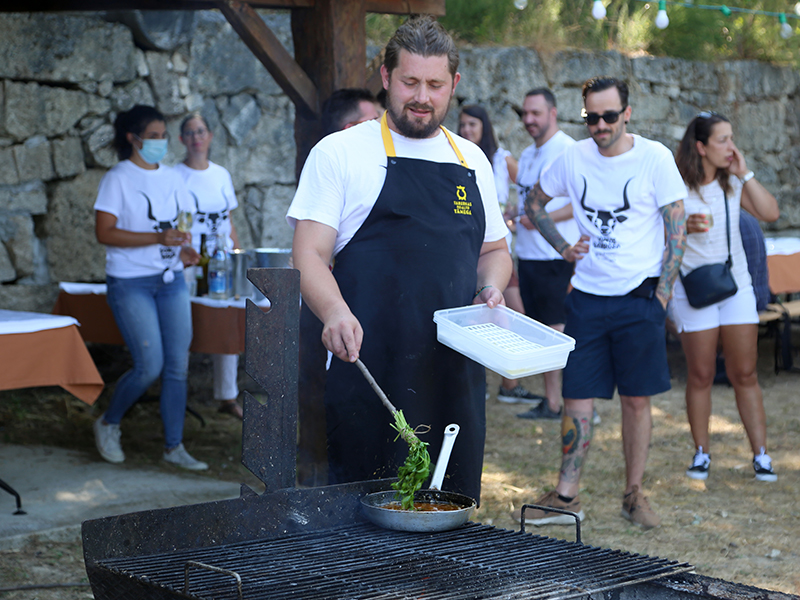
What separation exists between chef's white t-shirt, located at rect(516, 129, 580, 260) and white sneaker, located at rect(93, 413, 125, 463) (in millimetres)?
2816

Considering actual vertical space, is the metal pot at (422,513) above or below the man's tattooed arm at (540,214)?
below

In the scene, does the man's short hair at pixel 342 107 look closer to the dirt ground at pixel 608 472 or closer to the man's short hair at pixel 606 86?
the man's short hair at pixel 606 86

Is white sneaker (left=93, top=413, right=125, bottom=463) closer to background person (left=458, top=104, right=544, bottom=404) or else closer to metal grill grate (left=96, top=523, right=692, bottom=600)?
background person (left=458, top=104, right=544, bottom=404)

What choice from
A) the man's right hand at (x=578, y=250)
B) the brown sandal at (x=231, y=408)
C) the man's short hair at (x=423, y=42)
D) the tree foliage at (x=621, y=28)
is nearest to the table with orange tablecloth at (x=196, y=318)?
the brown sandal at (x=231, y=408)

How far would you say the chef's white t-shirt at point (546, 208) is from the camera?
5.73 metres

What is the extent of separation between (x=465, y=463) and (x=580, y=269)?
5.14 feet

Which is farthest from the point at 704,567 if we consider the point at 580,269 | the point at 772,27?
the point at 772,27

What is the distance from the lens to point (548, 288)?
593cm

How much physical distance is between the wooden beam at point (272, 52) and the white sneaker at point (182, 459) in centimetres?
200

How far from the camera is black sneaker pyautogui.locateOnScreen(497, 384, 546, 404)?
21.6 feet

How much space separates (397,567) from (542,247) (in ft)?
14.0

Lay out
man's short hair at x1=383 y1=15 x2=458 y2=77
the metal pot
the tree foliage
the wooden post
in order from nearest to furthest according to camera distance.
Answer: the metal pot
man's short hair at x1=383 y1=15 x2=458 y2=77
the wooden post
the tree foliage

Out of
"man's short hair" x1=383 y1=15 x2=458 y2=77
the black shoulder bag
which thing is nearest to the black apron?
"man's short hair" x1=383 y1=15 x2=458 y2=77

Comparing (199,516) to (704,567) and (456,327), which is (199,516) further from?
(704,567)
